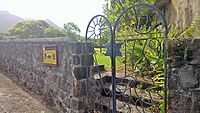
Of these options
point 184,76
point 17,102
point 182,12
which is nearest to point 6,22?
point 17,102

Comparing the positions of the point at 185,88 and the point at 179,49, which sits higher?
the point at 179,49

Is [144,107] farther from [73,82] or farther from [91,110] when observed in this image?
[73,82]

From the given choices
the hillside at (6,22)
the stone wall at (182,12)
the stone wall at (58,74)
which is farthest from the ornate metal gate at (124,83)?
the hillside at (6,22)

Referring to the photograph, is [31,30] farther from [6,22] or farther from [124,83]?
[6,22]

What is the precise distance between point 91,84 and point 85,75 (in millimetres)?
211

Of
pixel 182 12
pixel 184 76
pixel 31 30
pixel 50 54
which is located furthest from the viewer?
pixel 31 30

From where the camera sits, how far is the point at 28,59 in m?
5.21

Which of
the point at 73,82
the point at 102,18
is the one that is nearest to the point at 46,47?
the point at 73,82

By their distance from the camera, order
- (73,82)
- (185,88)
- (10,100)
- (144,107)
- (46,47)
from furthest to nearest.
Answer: (10,100), (46,47), (73,82), (144,107), (185,88)

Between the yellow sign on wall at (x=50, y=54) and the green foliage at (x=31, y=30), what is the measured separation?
57.0 ft

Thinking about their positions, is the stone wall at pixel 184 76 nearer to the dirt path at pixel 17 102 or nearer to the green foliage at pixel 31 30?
the dirt path at pixel 17 102

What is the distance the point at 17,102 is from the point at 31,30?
20179mm

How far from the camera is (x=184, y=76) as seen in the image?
1957 mm

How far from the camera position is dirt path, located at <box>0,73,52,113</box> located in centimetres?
397
